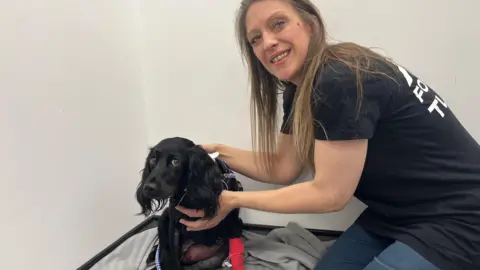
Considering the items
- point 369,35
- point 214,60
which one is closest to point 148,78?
point 214,60

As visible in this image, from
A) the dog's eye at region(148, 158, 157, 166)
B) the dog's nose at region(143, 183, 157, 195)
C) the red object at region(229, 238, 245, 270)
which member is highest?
the dog's eye at region(148, 158, 157, 166)

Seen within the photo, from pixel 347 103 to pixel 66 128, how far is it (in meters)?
0.96

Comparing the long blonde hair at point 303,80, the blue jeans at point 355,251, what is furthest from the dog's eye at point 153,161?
the blue jeans at point 355,251

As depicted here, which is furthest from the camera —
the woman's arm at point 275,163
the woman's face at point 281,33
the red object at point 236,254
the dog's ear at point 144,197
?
the woman's arm at point 275,163

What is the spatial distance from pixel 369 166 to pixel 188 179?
0.52m

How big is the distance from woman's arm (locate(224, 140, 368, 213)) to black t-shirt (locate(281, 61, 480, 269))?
0.04 meters

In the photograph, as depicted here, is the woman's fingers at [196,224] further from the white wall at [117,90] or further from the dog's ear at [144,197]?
the white wall at [117,90]

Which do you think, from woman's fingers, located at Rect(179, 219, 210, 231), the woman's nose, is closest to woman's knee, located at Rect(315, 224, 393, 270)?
woman's fingers, located at Rect(179, 219, 210, 231)

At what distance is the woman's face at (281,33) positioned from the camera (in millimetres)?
1194

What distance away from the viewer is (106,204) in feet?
5.66

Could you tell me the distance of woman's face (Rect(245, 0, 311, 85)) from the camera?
1194mm

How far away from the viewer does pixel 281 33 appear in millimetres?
1201

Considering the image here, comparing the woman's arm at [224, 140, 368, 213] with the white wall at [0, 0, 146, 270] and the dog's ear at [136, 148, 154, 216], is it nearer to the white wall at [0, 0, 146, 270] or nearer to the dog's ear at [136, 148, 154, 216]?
the dog's ear at [136, 148, 154, 216]

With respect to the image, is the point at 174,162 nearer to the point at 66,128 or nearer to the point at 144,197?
the point at 144,197
